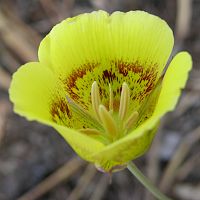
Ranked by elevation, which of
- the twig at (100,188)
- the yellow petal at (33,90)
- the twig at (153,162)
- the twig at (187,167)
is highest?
the yellow petal at (33,90)

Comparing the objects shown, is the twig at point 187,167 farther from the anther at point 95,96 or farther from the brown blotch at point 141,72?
the anther at point 95,96

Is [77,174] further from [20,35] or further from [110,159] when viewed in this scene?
[110,159]

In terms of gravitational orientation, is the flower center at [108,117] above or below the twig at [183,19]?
above

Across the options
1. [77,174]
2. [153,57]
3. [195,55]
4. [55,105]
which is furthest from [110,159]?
[195,55]

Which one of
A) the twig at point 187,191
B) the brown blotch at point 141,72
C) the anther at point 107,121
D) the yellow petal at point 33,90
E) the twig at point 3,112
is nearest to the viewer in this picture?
the yellow petal at point 33,90

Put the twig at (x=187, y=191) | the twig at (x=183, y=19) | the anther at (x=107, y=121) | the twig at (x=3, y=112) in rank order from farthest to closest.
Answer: the twig at (x=183, y=19) < the twig at (x=3, y=112) < the twig at (x=187, y=191) < the anther at (x=107, y=121)

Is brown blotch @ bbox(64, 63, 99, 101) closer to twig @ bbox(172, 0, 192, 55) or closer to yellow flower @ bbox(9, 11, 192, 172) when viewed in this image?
yellow flower @ bbox(9, 11, 192, 172)

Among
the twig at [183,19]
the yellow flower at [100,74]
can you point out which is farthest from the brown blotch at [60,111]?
the twig at [183,19]
